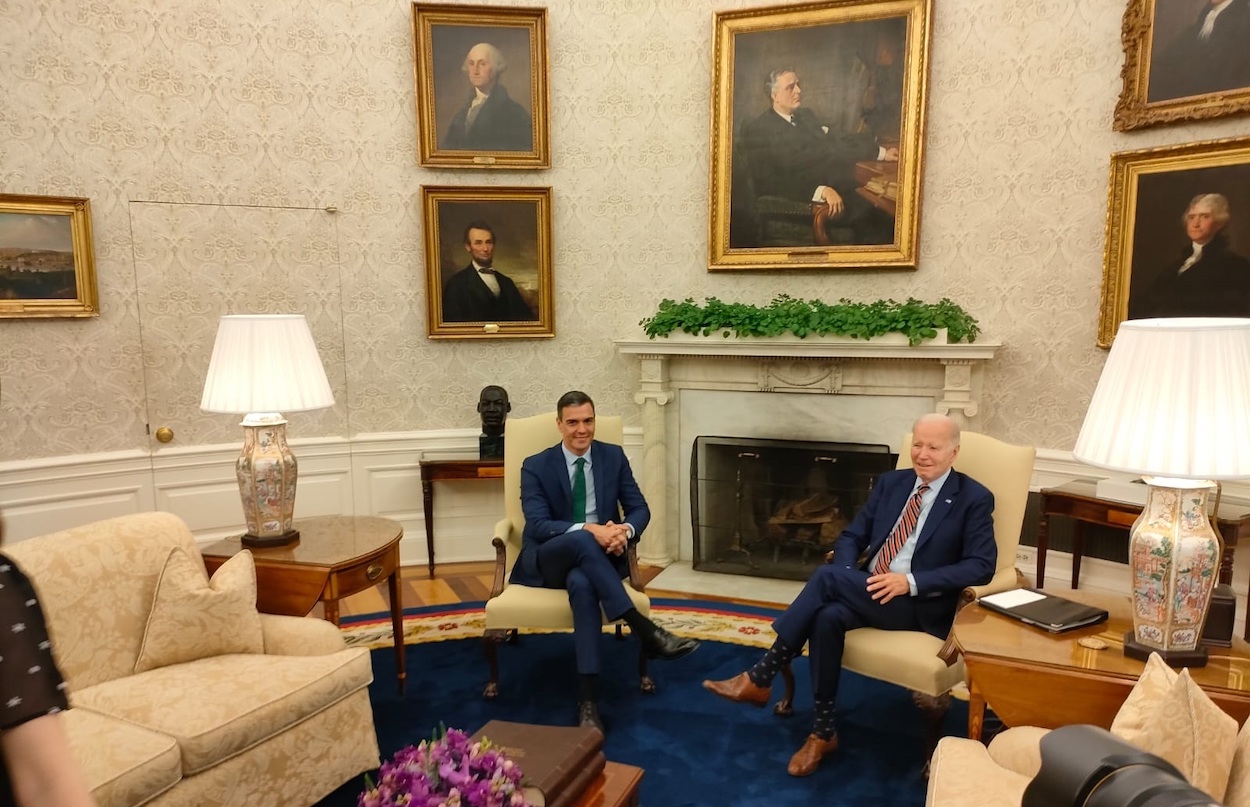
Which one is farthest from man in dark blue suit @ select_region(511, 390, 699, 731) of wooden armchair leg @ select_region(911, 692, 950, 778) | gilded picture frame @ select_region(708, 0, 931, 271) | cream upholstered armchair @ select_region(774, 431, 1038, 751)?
gilded picture frame @ select_region(708, 0, 931, 271)

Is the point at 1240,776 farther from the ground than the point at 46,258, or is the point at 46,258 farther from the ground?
the point at 46,258

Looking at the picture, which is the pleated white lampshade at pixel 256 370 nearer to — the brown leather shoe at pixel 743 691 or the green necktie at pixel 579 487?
the green necktie at pixel 579 487

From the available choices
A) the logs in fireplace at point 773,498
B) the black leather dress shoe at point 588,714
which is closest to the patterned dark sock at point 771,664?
the black leather dress shoe at point 588,714

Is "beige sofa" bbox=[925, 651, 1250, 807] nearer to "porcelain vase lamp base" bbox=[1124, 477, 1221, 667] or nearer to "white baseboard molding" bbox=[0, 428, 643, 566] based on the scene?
"porcelain vase lamp base" bbox=[1124, 477, 1221, 667]

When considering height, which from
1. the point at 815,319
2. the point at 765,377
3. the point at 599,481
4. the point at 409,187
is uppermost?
the point at 409,187

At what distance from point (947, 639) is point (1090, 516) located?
186 centimetres

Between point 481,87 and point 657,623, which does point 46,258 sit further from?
point 657,623

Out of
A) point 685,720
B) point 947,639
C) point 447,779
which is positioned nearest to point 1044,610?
point 947,639

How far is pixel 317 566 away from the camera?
3.13 m

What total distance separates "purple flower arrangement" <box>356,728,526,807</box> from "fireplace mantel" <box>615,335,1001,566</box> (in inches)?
146

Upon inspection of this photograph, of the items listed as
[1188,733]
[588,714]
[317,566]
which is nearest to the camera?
[1188,733]

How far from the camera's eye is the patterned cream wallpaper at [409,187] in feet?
15.5

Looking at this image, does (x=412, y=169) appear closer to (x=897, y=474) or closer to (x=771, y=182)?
(x=771, y=182)

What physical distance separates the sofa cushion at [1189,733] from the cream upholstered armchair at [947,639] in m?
1.11
